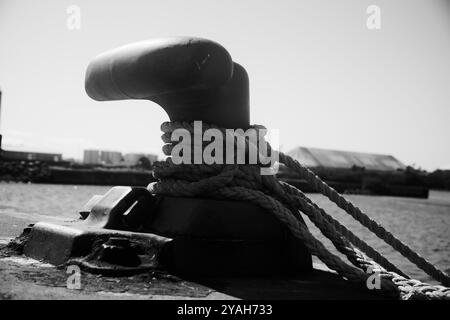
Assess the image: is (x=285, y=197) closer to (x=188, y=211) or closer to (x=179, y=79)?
(x=188, y=211)

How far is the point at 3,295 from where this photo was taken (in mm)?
1361

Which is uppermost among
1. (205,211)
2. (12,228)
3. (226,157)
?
(226,157)

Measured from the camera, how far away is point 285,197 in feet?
7.25

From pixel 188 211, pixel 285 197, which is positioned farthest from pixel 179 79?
pixel 285 197

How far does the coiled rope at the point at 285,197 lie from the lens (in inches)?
76.9

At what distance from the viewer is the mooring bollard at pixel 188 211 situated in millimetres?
1899

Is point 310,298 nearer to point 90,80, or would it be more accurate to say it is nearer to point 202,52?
point 202,52

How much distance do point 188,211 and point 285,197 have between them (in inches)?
20.6

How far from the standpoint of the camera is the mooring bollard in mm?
1899

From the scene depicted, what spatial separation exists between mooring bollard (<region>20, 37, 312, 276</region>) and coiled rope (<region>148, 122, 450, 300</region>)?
0.06 metres

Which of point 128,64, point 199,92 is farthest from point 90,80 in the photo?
point 199,92

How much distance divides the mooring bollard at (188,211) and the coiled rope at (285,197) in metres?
0.06

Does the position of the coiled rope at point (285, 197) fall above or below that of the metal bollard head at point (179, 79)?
below
